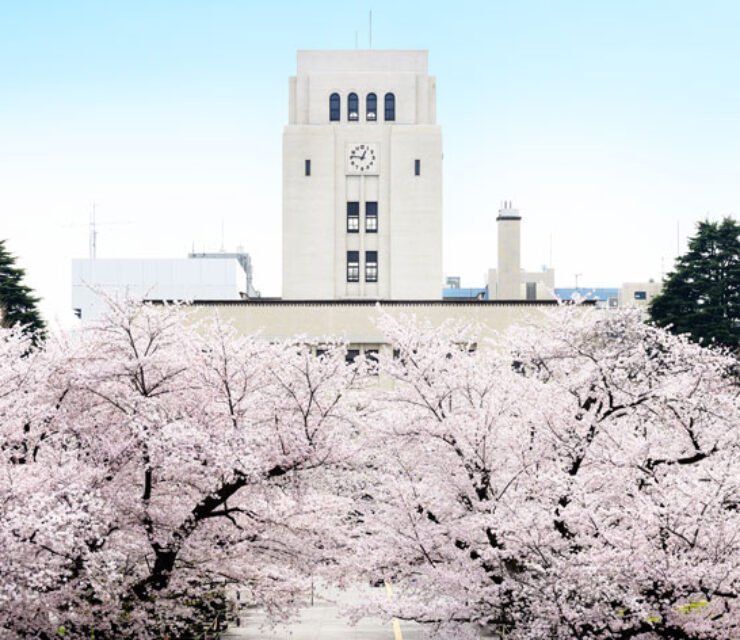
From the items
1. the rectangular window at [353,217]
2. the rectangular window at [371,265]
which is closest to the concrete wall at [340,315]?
the rectangular window at [371,265]

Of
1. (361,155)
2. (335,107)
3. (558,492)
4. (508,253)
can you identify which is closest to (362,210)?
(361,155)

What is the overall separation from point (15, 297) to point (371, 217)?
25.5 m

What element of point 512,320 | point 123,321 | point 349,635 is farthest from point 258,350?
point 512,320

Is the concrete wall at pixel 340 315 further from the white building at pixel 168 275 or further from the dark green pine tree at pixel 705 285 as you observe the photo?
the white building at pixel 168 275

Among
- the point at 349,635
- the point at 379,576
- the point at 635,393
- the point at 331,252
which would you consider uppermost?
the point at 331,252

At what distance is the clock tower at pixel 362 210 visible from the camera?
3310 inches

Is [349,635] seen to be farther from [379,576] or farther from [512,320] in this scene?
[512,320]

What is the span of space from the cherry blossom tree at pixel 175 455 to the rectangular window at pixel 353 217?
5775cm

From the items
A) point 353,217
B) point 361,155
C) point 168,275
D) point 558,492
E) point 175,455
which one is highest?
point 361,155

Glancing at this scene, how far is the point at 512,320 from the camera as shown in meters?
65.6

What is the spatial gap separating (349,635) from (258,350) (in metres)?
15.4

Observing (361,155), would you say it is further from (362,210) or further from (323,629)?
(323,629)

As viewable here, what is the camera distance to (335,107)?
87000 millimetres

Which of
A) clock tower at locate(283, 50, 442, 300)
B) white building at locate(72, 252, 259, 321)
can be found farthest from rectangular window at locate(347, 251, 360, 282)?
white building at locate(72, 252, 259, 321)
